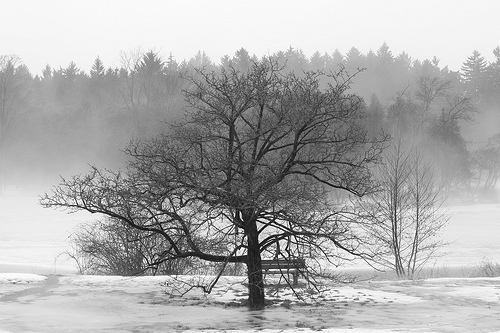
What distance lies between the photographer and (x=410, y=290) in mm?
18625

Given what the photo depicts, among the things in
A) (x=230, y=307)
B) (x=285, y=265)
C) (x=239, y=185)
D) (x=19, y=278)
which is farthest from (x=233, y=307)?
(x=19, y=278)

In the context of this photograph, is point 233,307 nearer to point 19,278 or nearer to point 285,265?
point 285,265

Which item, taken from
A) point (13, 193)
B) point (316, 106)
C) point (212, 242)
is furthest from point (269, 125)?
point (13, 193)

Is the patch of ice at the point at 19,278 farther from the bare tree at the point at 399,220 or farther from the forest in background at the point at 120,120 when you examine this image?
the forest in background at the point at 120,120

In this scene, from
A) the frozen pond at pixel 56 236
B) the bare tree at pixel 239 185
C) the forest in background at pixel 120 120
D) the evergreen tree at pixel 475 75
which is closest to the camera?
the bare tree at pixel 239 185

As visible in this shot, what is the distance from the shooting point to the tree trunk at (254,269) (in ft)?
48.8

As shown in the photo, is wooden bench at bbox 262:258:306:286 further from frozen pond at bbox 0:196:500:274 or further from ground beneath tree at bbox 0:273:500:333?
frozen pond at bbox 0:196:500:274

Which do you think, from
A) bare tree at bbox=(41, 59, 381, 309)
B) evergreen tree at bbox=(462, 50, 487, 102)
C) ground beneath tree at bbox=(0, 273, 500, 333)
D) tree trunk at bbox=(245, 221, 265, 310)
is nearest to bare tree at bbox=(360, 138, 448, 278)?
ground beneath tree at bbox=(0, 273, 500, 333)

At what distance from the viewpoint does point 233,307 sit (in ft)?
51.0

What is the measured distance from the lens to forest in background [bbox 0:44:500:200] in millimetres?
57625

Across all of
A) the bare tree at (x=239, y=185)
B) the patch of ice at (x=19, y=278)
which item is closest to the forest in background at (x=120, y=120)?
the patch of ice at (x=19, y=278)

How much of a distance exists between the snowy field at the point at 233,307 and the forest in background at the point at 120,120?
31.5 m

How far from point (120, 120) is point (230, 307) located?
44.9 metres

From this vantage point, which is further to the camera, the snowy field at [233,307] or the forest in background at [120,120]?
the forest in background at [120,120]
